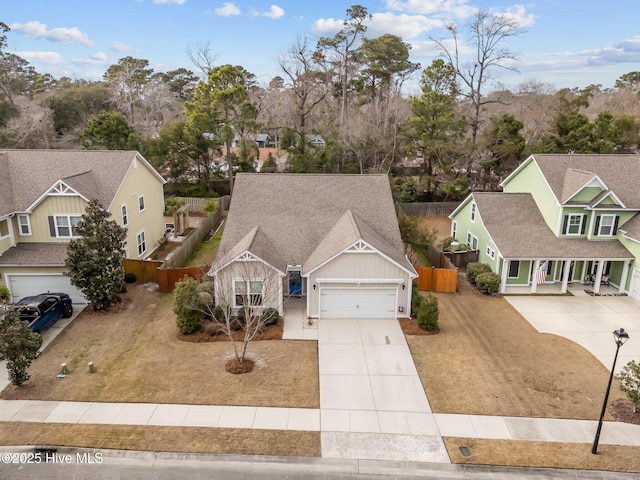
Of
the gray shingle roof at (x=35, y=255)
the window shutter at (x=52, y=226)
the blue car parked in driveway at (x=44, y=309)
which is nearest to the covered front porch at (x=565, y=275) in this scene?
the blue car parked in driveway at (x=44, y=309)

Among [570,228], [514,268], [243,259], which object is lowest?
[514,268]

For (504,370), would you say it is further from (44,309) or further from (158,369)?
(44,309)

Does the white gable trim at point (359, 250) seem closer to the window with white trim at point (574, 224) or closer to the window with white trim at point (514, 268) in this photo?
the window with white trim at point (514, 268)

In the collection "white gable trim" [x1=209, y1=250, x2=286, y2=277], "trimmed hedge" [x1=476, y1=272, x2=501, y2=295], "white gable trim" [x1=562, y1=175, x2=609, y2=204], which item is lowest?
"trimmed hedge" [x1=476, y1=272, x2=501, y2=295]

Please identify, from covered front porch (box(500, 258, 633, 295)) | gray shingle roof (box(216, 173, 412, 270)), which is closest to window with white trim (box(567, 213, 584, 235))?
covered front porch (box(500, 258, 633, 295))

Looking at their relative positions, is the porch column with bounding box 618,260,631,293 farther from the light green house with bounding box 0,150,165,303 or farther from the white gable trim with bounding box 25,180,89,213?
the white gable trim with bounding box 25,180,89,213

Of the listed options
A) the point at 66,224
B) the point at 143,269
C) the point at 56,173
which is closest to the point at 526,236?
the point at 143,269
